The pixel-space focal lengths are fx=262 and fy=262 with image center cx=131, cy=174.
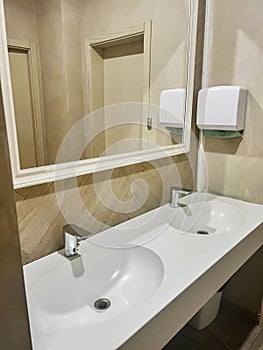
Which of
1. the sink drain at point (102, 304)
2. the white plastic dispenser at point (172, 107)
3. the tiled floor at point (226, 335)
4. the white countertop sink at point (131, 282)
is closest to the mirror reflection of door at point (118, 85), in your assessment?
the white plastic dispenser at point (172, 107)

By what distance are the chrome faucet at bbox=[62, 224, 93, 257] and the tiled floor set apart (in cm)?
89

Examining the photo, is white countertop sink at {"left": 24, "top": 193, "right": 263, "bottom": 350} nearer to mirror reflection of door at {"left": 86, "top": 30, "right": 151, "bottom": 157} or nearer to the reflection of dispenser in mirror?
mirror reflection of door at {"left": 86, "top": 30, "right": 151, "bottom": 157}

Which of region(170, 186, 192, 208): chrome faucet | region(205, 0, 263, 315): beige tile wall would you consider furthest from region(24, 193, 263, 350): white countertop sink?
region(205, 0, 263, 315): beige tile wall

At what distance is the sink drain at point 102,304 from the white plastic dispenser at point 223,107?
3.32 ft

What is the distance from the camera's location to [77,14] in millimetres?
1100

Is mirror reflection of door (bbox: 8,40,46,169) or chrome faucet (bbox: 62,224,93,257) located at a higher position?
mirror reflection of door (bbox: 8,40,46,169)

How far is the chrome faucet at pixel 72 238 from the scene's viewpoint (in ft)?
3.02

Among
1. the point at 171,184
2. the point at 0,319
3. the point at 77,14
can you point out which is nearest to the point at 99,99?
the point at 77,14

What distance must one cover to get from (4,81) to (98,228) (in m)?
0.66

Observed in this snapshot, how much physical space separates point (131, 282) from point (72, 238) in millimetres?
292

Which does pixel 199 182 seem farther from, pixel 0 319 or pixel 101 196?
pixel 0 319

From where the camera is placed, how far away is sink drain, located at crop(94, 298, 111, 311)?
917 mm

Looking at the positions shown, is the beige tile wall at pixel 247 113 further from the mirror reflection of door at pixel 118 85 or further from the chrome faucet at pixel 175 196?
the mirror reflection of door at pixel 118 85

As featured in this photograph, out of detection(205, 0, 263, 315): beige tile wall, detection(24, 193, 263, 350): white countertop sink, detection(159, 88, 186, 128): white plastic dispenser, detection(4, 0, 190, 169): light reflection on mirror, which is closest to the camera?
detection(24, 193, 263, 350): white countertop sink
